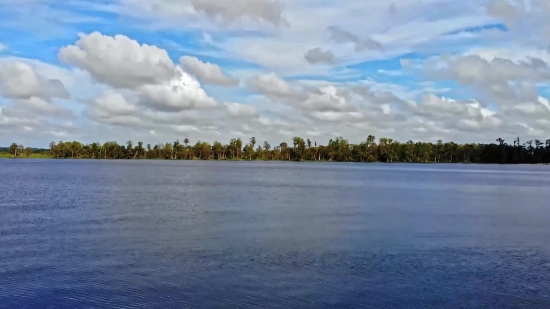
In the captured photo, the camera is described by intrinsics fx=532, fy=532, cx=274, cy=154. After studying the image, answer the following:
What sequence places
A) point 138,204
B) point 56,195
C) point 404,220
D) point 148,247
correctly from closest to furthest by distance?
point 148,247
point 404,220
point 138,204
point 56,195

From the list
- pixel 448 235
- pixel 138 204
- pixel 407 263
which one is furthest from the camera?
pixel 138 204

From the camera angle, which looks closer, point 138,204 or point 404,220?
point 404,220

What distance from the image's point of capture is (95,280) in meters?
15.7

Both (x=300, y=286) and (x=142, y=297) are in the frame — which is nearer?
(x=142, y=297)

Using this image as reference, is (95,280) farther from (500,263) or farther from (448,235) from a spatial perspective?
(448,235)

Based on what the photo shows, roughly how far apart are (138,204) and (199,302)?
25855mm

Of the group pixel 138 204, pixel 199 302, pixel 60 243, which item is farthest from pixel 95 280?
pixel 138 204

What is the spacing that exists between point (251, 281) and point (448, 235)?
13.1 meters

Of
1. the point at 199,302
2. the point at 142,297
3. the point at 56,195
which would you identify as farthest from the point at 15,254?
the point at 56,195

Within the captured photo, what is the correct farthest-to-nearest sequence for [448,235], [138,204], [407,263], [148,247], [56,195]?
[56,195] → [138,204] → [448,235] → [148,247] → [407,263]

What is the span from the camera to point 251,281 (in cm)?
1579

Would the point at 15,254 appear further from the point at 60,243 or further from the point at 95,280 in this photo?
the point at 95,280

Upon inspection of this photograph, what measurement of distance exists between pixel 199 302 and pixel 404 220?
1982 cm

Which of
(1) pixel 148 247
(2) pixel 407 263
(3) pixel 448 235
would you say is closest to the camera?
(2) pixel 407 263
